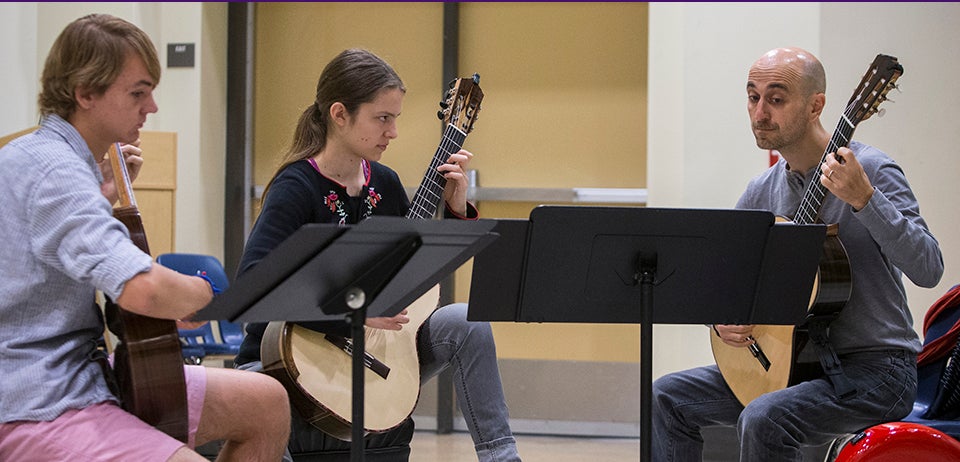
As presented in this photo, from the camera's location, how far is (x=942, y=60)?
433 cm

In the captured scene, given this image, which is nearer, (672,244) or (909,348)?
(672,244)

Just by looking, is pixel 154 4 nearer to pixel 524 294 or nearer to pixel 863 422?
pixel 524 294

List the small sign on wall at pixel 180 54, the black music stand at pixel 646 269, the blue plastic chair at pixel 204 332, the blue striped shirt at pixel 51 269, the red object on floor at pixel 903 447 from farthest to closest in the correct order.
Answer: the small sign on wall at pixel 180 54
the blue plastic chair at pixel 204 332
the red object on floor at pixel 903 447
the black music stand at pixel 646 269
the blue striped shirt at pixel 51 269

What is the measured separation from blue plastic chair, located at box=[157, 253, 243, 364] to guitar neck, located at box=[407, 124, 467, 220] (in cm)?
217

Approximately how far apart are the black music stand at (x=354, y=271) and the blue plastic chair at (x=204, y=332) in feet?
9.11

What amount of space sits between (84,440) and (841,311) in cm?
184

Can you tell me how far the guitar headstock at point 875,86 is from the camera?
2.63 meters

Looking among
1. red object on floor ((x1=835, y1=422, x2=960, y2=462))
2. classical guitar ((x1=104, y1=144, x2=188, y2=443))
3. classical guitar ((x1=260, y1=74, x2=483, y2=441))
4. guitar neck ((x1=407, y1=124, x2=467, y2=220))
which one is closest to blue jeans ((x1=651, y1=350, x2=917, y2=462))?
red object on floor ((x1=835, y1=422, x2=960, y2=462))

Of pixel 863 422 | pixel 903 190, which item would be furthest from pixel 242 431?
pixel 903 190

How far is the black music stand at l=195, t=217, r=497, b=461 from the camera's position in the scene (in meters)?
1.79

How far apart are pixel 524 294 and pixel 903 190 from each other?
1106 millimetres

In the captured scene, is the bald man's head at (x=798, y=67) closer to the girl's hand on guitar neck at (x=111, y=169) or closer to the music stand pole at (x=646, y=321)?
the music stand pole at (x=646, y=321)

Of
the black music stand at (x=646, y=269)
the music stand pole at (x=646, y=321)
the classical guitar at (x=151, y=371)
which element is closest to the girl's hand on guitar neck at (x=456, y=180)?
the black music stand at (x=646, y=269)

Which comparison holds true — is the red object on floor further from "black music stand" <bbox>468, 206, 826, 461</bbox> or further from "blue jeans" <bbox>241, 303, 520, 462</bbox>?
"blue jeans" <bbox>241, 303, 520, 462</bbox>
